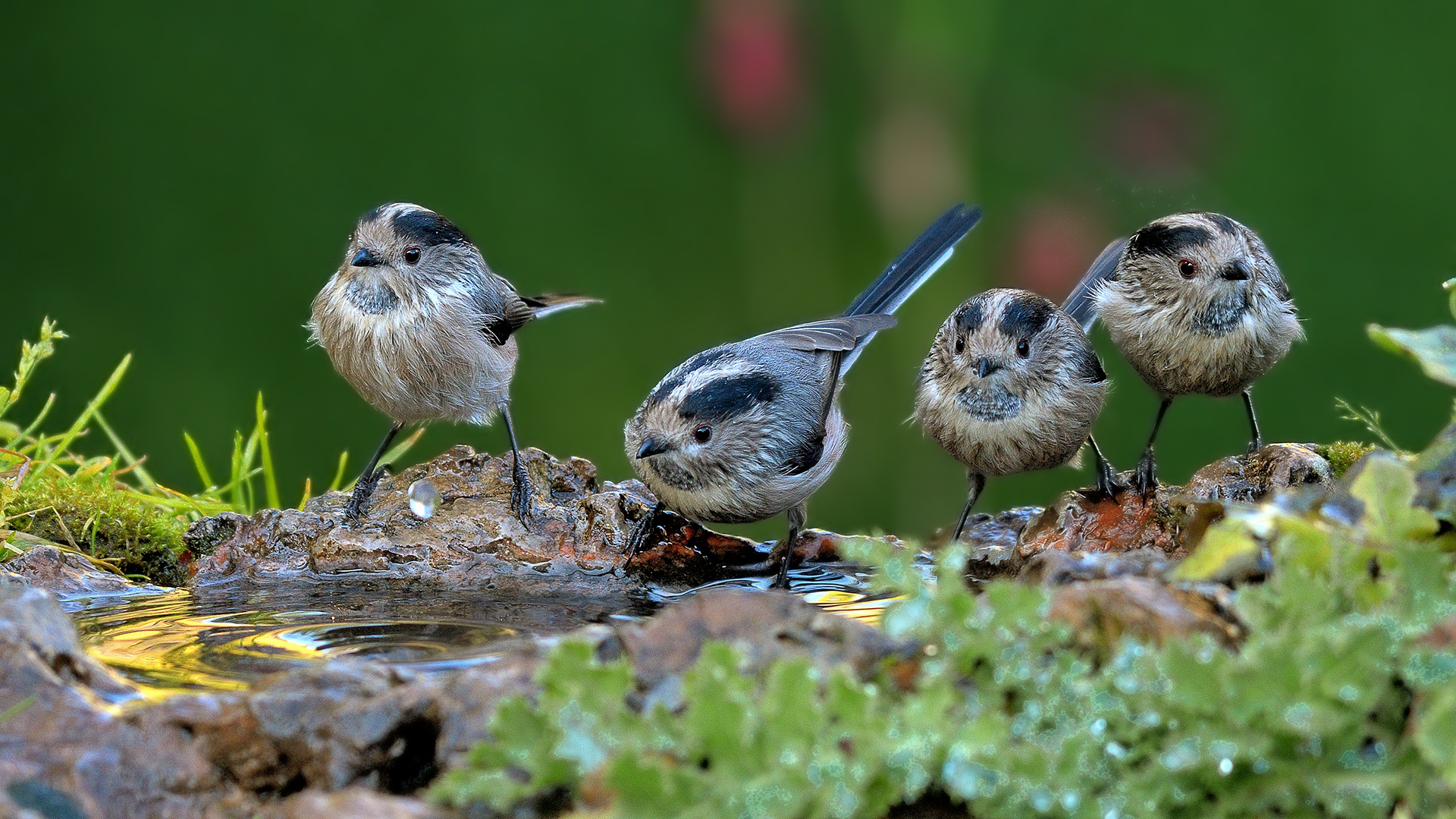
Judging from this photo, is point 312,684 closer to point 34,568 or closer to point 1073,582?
point 1073,582

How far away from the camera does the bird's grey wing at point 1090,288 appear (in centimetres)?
455

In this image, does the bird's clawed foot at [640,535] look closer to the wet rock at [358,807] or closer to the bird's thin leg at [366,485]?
the bird's thin leg at [366,485]

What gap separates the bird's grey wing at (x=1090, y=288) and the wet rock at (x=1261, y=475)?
84cm

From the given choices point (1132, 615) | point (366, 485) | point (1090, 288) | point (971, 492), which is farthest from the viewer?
point (1090, 288)

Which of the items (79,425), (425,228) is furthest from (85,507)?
(425,228)

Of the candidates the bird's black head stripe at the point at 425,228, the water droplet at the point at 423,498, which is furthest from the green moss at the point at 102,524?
the bird's black head stripe at the point at 425,228

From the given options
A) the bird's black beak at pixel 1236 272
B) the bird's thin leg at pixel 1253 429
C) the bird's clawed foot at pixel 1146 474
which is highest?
the bird's black beak at pixel 1236 272

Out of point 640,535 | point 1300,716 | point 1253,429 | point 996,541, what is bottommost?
point 996,541

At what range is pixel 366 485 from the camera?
444 centimetres

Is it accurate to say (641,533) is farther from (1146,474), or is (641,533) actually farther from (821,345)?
(1146,474)

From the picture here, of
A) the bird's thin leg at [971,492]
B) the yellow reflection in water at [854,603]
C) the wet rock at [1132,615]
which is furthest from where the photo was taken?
the bird's thin leg at [971,492]

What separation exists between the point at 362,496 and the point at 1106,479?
2224 mm

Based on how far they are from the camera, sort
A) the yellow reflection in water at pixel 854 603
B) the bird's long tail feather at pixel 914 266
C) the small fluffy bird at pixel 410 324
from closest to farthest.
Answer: the yellow reflection in water at pixel 854 603 → the small fluffy bird at pixel 410 324 → the bird's long tail feather at pixel 914 266

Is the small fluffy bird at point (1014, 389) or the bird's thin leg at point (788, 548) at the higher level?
the small fluffy bird at point (1014, 389)
